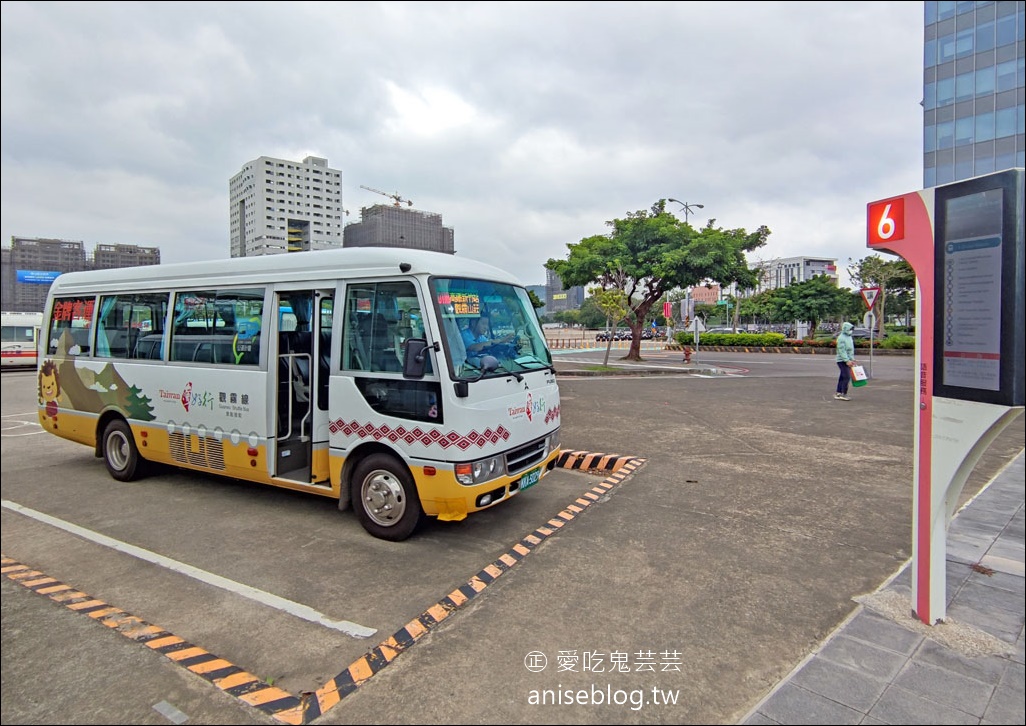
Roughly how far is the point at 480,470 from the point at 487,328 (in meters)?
1.33

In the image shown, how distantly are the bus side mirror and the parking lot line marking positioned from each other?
1770mm

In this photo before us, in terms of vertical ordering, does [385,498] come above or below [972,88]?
below

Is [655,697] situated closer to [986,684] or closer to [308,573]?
[986,684]

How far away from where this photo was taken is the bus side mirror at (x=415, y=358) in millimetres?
4176

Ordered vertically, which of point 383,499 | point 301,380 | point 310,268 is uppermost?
point 310,268

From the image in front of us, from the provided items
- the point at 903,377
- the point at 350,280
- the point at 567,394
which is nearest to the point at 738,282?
the point at 903,377

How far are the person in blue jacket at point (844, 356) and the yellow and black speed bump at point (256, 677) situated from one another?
10.9 metres

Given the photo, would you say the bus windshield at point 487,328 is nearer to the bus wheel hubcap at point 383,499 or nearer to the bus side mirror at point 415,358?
the bus side mirror at point 415,358

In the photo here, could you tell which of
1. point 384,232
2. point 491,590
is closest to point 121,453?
point 384,232

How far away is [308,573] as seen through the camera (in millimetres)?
4086

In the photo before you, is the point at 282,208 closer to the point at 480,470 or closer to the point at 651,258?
the point at 480,470

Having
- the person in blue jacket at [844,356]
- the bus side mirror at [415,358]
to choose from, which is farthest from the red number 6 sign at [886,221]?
the person in blue jacket at [844,356]

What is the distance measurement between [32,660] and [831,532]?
231 inches

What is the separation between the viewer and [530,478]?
500cm
